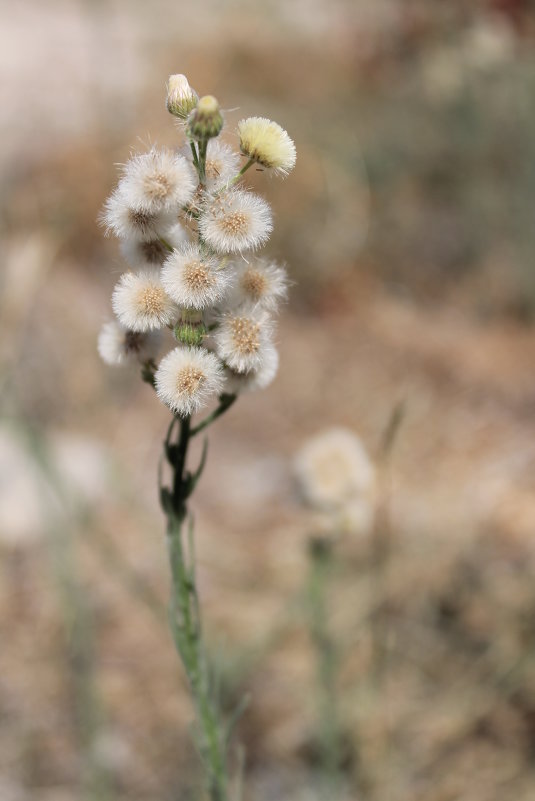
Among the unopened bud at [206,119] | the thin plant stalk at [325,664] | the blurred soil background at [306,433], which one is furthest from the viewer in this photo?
the blurred soil background at [306,433]

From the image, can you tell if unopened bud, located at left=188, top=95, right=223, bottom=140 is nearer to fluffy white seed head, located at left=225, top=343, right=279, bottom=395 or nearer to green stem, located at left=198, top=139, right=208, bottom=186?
green stem, located at left=198, top=139, right=208, bottom=186

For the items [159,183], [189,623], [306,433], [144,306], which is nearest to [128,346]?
[144,306]

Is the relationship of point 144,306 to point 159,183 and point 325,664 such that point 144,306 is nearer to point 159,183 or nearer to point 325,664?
point 159,183

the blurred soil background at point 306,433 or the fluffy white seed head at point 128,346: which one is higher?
the blurred soil background at point 306,433

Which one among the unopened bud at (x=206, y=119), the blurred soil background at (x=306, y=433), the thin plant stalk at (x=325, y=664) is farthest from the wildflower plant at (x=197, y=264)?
the thin plant stalk at (x=325, y=664)

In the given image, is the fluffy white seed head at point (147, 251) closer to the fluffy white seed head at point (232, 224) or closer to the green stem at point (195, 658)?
the fluffy white seed head at point (232, 224)

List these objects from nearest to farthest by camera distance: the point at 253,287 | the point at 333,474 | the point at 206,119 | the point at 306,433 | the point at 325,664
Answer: the point at 206,119
the point at 253,287
the point at 325,664
the point at 333,474
the point at 306,433

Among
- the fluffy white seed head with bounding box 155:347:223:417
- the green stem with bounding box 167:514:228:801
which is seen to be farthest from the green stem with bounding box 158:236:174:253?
the green stem with bounding box 167:514:228:801
